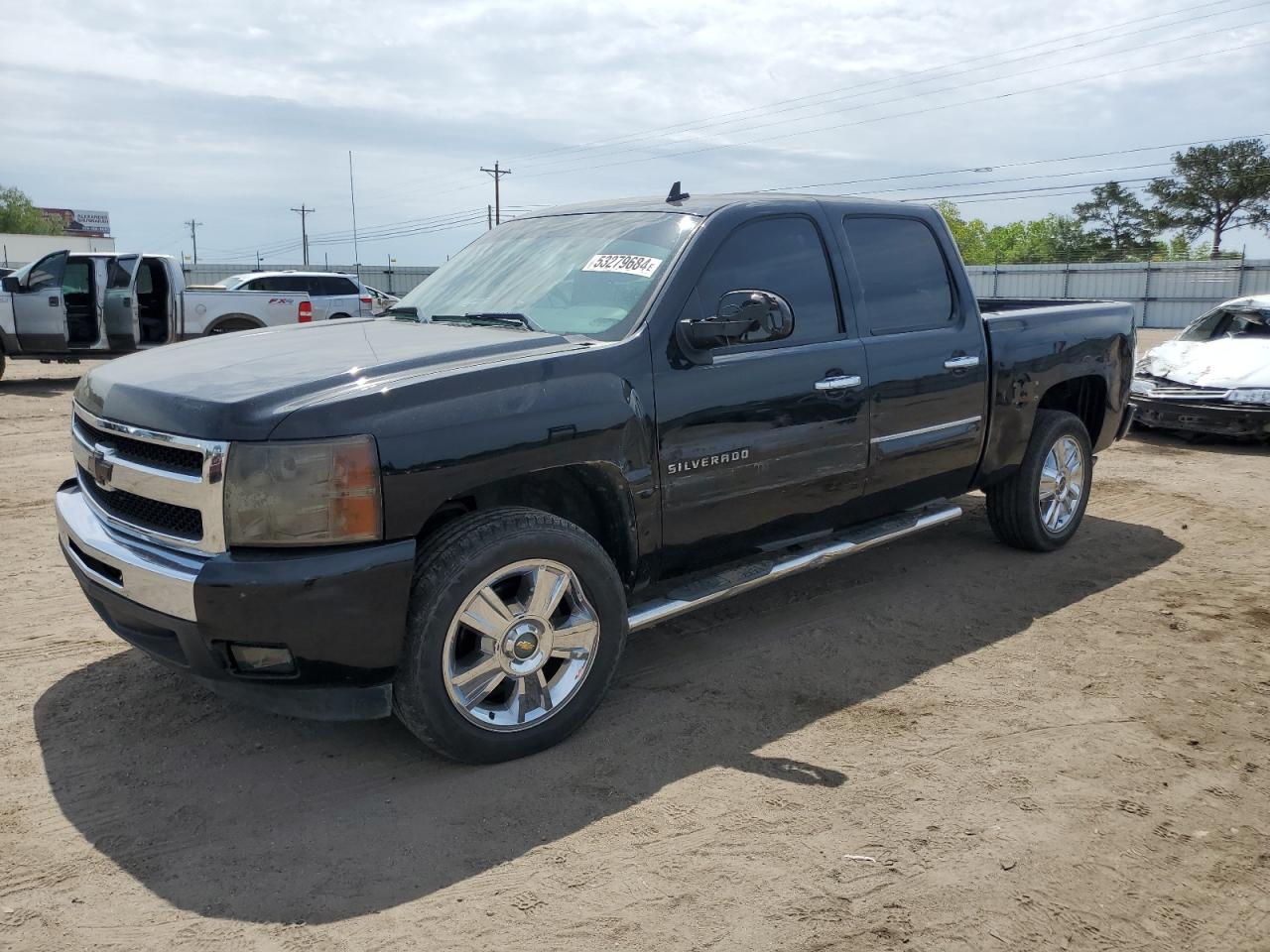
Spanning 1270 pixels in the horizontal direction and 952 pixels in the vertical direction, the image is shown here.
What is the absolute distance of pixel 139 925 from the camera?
263cm

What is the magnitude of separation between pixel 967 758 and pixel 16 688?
3519 mm

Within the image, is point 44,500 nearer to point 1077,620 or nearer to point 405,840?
point 405,840

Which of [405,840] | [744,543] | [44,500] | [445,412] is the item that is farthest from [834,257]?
[44,500]

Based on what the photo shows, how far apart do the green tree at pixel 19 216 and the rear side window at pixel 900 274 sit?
90564 mm

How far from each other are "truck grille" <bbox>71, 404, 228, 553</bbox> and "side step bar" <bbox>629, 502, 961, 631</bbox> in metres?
1.47

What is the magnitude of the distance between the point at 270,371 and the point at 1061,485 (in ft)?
14.6

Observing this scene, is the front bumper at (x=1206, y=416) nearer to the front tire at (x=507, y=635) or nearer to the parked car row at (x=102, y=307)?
the front tire at (x=507, y=635)

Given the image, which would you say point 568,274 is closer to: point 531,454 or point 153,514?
point 531,454

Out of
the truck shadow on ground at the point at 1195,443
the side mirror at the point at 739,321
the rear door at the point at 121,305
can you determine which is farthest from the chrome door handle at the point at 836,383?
the rear door at the point at 121,305

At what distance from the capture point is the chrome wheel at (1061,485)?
5801mm

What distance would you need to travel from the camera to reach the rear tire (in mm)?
5688

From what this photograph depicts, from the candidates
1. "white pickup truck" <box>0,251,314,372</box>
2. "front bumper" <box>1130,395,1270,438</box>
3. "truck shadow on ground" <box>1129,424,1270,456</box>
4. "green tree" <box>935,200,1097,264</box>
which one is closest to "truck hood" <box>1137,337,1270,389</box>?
"front bumper" <box>1130,395,1270,438</box>

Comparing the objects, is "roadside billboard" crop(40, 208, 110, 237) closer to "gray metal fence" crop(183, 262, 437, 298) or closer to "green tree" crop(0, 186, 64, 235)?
"green tree" crop(0, 186, 64, 235)

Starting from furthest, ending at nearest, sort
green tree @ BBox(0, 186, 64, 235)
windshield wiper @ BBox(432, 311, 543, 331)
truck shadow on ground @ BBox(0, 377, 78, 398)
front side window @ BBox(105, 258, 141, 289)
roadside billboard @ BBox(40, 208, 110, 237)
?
roadside billboard @ BBox(40, 208, 110, 237) < green tree @ BBox(0, 186, 64, 235) < front side window @ BBox(105, 258, 141, 289) < truck shadow on ground @ BBox(0, 377, 78, 398) < windshield wiper @ BBox(432, 311, 543, 331)
